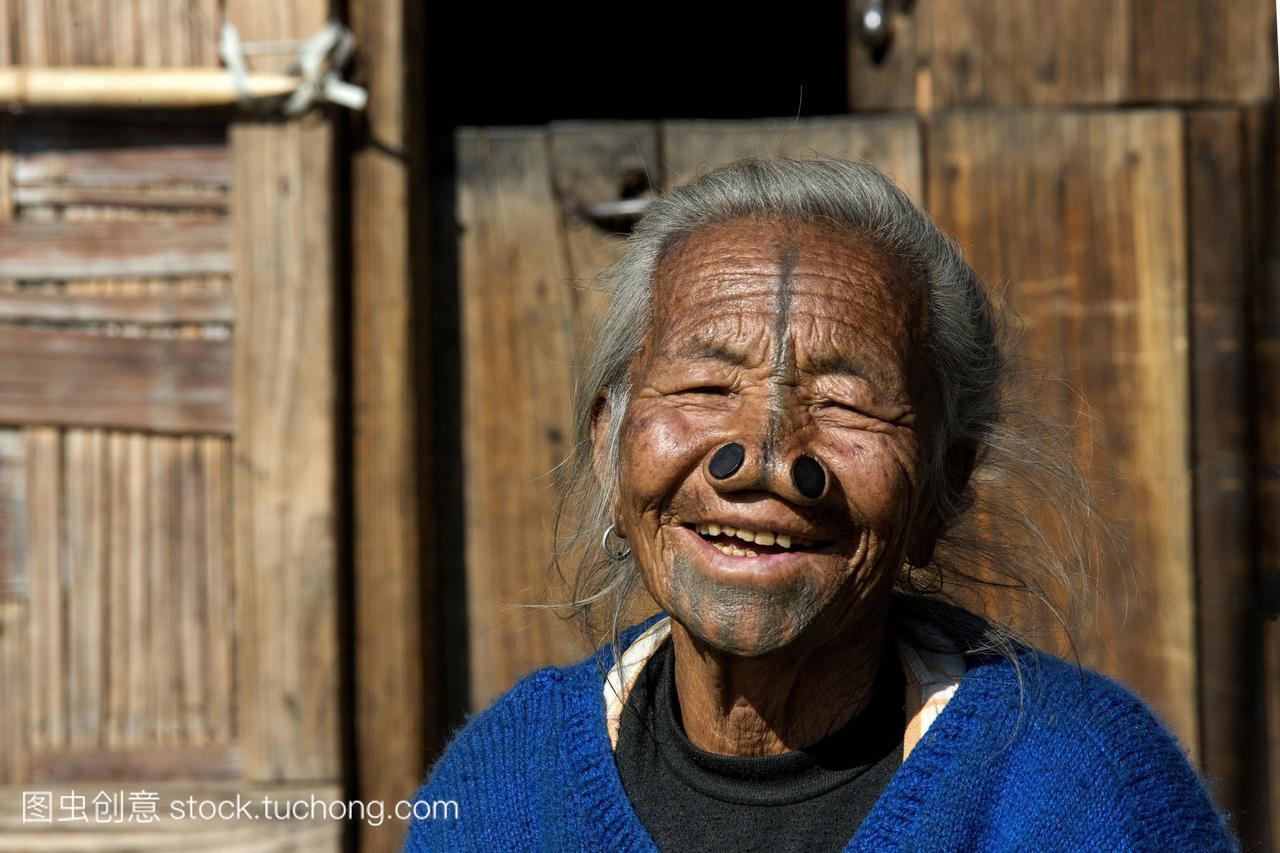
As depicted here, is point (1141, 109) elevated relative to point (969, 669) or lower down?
elevated

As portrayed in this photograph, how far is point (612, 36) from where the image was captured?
13.0 ft

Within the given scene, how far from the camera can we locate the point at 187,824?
2.53 m

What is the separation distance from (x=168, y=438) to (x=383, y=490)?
0.42 metres

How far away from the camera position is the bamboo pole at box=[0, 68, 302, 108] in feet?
8.04

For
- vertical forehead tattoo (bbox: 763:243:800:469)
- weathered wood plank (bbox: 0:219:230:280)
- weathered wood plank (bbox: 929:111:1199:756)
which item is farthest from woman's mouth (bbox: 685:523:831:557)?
weathered wood plank (bbox: 0:219:230:280)

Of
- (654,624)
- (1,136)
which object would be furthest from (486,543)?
(1,136)

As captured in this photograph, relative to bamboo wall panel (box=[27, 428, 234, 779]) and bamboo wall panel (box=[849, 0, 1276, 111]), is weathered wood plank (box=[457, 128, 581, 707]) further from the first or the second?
bamboo wall panel (box=[849, 0, 1276, 111])

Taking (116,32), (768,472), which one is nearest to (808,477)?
(768,472)

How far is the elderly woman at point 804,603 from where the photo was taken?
4.77ft

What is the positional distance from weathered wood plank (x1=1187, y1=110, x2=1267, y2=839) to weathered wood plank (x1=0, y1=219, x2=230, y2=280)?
192cm

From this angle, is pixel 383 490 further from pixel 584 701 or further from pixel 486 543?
pixel 584 701

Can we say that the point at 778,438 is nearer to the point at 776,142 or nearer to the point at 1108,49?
the point at 776,142

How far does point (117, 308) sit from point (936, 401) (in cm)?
166

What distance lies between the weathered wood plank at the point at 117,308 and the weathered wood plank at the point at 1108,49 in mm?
1529
